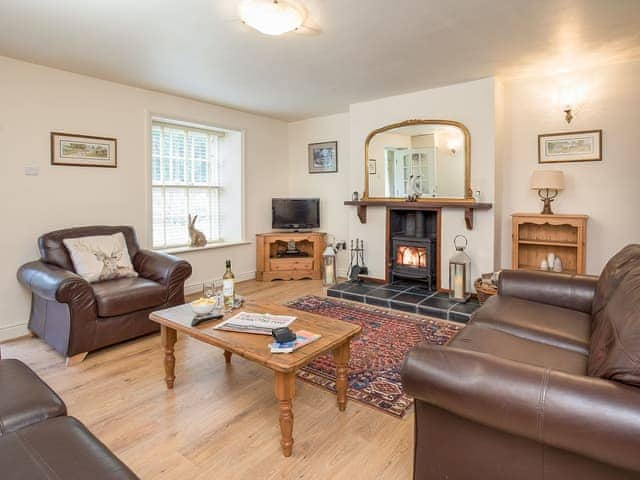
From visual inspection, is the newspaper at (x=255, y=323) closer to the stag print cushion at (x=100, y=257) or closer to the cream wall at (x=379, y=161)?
the stag print cushion at (x=100, y=257)

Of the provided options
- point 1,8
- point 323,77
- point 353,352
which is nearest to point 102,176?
point 1,8

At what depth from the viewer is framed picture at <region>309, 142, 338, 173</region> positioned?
5.61 m

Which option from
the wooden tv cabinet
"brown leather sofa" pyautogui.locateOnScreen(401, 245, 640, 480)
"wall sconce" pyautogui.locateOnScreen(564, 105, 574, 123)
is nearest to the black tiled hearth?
the wooden tv cabinet

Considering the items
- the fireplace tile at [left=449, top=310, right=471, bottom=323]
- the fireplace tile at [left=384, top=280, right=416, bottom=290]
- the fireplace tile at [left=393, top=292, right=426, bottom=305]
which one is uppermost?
the fireplace tile at [left=384, top=280, right=416, bottom=290]

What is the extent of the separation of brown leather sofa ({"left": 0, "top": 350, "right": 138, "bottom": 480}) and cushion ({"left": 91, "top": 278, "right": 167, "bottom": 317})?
149 centimetres

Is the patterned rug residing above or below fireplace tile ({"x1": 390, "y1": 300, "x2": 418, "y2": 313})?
below

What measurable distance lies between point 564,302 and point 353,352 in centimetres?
144

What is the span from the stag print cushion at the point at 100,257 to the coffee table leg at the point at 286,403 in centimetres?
227

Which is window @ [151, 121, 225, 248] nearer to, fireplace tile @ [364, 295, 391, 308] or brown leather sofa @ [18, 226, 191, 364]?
brown leather sofa @ [18, 226, 191, 364]

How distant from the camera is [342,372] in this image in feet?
7.03

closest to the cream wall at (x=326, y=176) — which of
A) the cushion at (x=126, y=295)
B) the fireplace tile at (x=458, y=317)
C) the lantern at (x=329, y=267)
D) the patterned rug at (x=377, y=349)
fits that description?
the lantern at (x=329, y=267)

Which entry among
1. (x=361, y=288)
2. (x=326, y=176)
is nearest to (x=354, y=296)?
(x=361, y=288)

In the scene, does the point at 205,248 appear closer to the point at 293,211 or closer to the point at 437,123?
the point at 293,211

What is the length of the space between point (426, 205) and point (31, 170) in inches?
152
